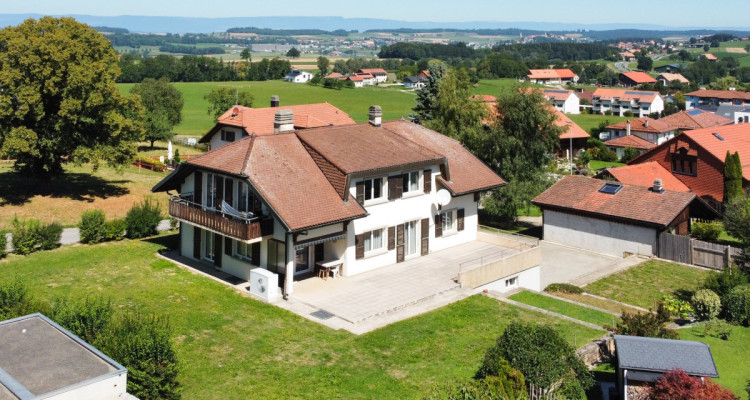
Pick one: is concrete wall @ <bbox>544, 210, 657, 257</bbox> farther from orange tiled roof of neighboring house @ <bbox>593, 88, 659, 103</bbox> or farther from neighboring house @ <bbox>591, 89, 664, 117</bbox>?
orange tiled roof of neighboring house @ <bbox>593, 88, 659, 103</bbox>

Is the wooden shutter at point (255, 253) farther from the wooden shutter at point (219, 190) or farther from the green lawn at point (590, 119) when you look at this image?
the green lawn at point (590, 119)

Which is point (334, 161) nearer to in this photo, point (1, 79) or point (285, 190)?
point (285, 190)

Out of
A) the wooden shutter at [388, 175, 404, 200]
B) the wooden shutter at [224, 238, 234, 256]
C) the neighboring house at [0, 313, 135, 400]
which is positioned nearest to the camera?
the neighboring house at [0, 313, 135, 400]

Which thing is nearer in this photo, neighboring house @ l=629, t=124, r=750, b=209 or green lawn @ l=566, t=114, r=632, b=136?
neighboring house @ l=629, t=124, r=750, b=209

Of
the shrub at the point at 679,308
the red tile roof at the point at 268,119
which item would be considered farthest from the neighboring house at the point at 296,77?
the shrub at the point at 679,308

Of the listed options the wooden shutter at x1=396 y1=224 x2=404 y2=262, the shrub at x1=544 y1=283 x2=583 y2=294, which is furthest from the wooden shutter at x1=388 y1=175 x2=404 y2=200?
the shrub at x1=544 y1=283 x2=583 y2=294

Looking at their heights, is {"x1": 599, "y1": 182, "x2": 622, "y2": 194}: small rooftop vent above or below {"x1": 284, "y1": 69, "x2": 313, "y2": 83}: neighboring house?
below

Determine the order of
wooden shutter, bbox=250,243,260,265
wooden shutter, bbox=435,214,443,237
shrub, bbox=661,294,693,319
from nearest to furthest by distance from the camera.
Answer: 1. shrub, bbox=661,294,693,319
2. wooden shutter, bbox=250,243,260,265
3. wooden shutter, bbox=435,214,443,237
